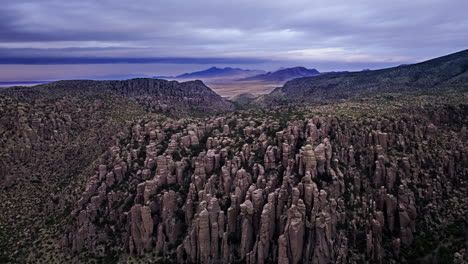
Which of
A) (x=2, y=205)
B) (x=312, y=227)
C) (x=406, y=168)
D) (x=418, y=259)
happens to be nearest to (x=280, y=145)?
(x=312, y=227)

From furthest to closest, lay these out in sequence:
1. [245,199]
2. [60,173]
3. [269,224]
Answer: [60,173], [245,199], [269,224]

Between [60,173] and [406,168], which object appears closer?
[406,168]

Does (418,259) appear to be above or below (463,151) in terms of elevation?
below

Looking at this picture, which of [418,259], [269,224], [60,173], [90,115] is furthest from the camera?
[90,115]

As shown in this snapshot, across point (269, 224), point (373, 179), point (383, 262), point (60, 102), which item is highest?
point (60, 102)

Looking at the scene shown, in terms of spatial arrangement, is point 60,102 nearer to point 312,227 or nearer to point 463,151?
point 312,227

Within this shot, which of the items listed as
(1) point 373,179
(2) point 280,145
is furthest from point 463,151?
(2) point 280,145

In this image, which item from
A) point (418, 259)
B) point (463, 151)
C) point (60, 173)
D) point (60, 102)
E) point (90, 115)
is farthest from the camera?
point (60, 102)

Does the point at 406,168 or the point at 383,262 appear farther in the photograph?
the point at 406,168

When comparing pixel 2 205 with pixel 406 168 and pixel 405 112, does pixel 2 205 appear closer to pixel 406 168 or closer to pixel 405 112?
pixel 406 168
